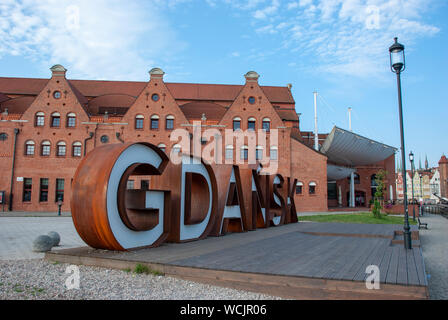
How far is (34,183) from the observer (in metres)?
34.7

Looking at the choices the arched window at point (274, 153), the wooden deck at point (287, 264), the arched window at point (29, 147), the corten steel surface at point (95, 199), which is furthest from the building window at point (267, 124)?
the corten steel surface at point (95, 199)

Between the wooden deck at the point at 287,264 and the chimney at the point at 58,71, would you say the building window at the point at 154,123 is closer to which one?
the chimney at the point at 58,71

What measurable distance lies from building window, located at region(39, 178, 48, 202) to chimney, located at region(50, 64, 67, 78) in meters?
11.0

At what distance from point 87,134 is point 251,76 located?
1834 cm

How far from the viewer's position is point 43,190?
3494 cm

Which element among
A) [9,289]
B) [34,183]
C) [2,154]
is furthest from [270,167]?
[9,289]

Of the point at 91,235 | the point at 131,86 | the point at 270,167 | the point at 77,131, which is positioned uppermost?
the point at 131,86

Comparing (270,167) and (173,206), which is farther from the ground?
(270,167)

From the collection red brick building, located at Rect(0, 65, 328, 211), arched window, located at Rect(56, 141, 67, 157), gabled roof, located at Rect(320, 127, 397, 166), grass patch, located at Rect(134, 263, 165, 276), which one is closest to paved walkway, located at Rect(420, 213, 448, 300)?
grass patch, located at Rect(134, 263, 165, 276)

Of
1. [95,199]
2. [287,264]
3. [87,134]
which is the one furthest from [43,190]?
[287,264]

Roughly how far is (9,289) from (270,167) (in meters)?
32.2

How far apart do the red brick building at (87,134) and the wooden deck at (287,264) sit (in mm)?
27415

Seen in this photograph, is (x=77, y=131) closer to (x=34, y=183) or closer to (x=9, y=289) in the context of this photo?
(x=34, y=183)

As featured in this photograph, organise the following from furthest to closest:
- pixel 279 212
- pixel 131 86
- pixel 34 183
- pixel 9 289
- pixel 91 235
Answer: pixel 131 86
pixel 34 183
pixel 279 212
pixel 91 235
pixel 9 289
